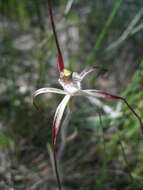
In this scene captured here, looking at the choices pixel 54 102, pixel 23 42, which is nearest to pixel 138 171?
pixel 54 102

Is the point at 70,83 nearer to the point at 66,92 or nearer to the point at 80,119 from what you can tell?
the point at 66,92

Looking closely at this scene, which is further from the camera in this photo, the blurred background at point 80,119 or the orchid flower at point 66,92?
the blurred background at point 80,119

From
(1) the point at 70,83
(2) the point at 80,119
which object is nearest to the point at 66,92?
(1) the point at 70,83

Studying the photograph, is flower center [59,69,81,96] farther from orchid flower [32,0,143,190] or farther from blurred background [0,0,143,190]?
blurred background [0,0,143,190]

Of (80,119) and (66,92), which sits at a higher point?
(66,92)

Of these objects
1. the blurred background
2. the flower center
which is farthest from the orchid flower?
the blurred background

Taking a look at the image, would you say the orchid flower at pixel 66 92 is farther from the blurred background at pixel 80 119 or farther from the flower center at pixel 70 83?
the blurred background at pixel 80 119

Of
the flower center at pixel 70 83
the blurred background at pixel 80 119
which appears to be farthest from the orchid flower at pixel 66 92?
the blurred background at pixel 80 119

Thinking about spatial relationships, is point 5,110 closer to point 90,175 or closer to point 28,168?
point 28,168
